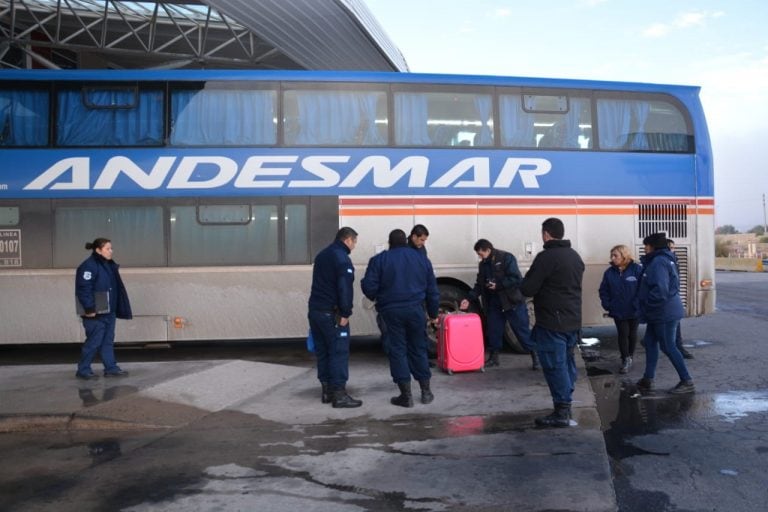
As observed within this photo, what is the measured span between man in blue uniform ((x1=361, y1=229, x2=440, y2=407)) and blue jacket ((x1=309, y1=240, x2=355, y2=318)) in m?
0.19

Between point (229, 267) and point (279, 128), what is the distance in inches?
82.4

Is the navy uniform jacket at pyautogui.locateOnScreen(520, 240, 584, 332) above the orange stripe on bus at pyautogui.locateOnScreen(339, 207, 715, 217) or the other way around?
the other way around

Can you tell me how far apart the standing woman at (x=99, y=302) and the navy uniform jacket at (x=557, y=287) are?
4959 mm

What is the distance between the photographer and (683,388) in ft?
24.7

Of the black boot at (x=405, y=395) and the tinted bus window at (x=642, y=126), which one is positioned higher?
the tinted bus window at (x=642, y=126)

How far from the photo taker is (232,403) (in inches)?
288

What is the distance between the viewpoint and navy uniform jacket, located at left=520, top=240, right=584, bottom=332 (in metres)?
5.98

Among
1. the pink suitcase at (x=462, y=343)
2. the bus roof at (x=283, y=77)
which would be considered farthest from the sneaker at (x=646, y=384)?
the bus roof at (x=283, y=77)

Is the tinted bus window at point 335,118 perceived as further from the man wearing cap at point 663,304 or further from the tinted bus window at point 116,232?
the man wearing cap at point 663,304

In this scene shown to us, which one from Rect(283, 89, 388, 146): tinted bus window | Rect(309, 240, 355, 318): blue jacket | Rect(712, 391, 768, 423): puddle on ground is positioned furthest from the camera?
Rect(283, 89, 388, 146): tinted bus window

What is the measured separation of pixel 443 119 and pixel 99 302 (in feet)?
17.2

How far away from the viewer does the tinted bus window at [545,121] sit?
1000 cm

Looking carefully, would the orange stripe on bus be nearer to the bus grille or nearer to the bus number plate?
the bus grille

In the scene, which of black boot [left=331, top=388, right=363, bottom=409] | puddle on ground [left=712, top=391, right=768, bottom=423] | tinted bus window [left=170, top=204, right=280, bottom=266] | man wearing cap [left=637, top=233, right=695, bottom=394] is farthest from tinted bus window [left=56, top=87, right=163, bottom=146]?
puddle on ground [left=712, top=391, right=768, bottom=423]
